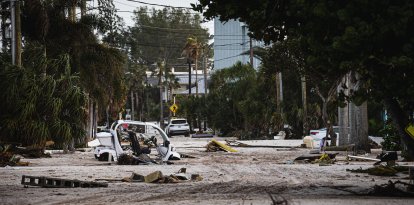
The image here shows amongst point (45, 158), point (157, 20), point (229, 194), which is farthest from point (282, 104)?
point (157, 20)

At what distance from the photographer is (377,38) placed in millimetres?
12461

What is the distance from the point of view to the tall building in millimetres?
96094

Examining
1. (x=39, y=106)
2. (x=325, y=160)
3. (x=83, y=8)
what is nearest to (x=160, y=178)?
(x=325, y=160)

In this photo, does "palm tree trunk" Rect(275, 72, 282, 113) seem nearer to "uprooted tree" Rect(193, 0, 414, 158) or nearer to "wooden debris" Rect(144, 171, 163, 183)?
"wooden debris" Rect(144, 171, 163, 183)

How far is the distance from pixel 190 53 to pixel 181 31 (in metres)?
41.5

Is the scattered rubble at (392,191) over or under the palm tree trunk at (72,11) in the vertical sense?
under

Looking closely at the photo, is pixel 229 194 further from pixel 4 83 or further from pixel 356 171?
pixel 4 83

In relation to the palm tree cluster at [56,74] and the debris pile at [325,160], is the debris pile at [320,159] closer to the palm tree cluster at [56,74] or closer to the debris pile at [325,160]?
the debris pile at [325,160]

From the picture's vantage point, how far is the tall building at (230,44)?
96.1 metres

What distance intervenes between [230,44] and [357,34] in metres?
90.7

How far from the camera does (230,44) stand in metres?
103

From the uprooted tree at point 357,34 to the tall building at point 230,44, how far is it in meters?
78.2

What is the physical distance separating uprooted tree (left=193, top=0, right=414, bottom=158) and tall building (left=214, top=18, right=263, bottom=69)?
3077 inches

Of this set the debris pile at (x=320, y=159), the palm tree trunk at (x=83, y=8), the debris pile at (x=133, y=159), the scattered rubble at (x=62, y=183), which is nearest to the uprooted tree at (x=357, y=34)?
the scattered rubble at (x=62, y=183)
